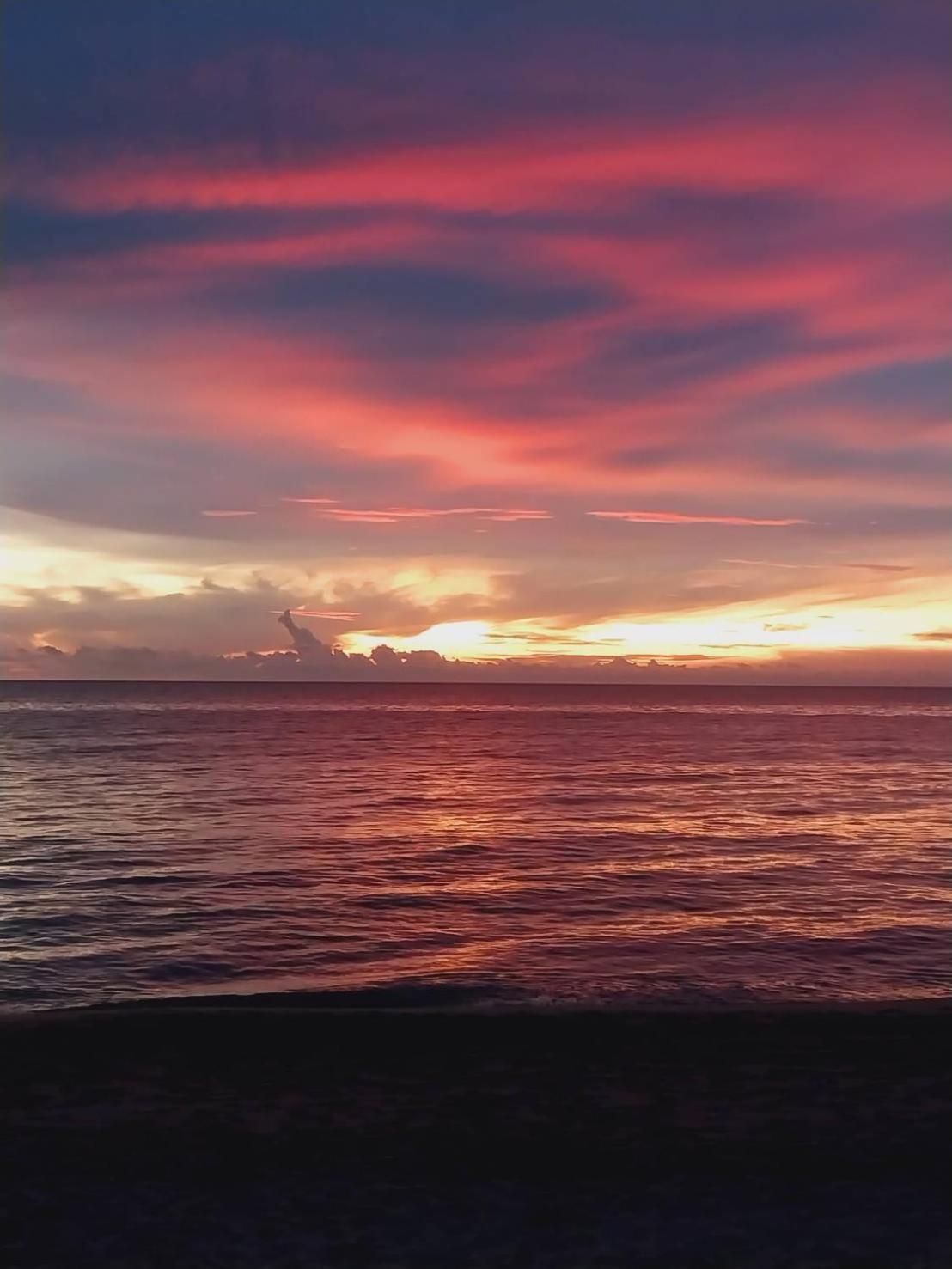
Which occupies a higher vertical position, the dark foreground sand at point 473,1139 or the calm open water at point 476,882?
the dark foreground sand at point 473,1139

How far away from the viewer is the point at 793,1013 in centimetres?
1469

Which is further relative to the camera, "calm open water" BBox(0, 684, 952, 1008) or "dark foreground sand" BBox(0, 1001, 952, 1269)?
"calm open water" BBox(0, 684, 952, 1008)

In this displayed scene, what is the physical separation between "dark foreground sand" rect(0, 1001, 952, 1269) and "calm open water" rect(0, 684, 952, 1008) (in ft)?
Answer: 11.4

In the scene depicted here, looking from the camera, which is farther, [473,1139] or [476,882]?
[476,882]

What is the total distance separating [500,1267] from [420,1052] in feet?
16.9

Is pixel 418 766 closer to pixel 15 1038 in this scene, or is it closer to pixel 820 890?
pixel 820 890

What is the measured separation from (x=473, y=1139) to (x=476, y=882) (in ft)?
62.9

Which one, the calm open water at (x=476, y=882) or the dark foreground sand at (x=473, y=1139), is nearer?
the dark foreground sand at (x=473, y=1139)

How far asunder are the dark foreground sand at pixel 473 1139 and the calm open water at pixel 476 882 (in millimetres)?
3462

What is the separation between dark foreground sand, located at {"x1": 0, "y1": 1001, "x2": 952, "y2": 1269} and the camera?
8391 mm

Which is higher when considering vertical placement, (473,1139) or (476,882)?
(473,1139)

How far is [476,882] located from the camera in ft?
96.7

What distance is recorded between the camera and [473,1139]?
10.4 m

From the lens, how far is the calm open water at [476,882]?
19.3 meters
